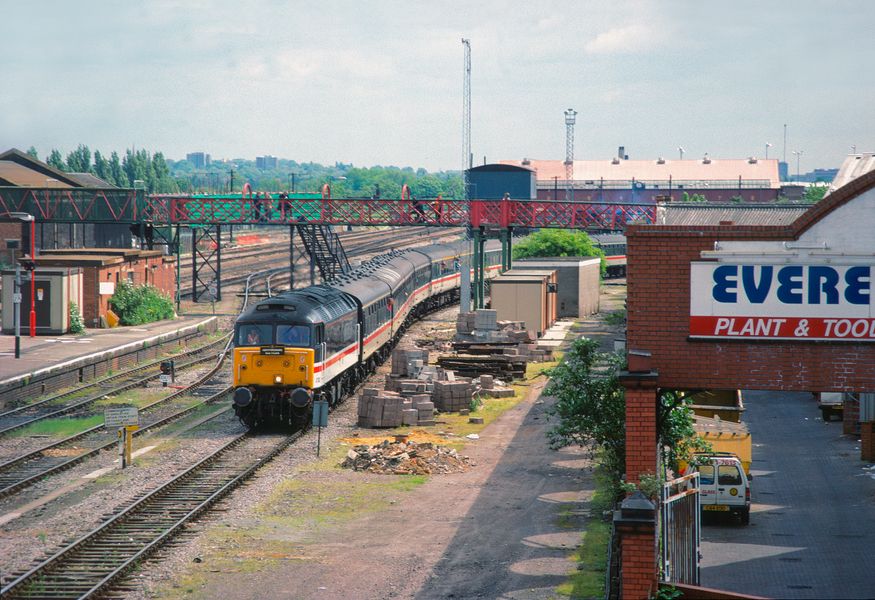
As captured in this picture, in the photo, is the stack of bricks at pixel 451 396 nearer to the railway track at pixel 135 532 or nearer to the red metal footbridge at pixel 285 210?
the railway track at pixel 135 532

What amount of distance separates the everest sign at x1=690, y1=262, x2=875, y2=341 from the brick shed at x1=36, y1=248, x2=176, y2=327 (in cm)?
4236

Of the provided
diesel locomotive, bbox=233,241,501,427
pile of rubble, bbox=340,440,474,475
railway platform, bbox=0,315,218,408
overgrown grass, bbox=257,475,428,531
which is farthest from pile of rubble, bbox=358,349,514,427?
railway platform, bbox=0,315,218,408

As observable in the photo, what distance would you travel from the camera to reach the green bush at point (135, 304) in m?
58.2

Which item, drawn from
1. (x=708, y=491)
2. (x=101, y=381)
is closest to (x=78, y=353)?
(x=101, y=381)

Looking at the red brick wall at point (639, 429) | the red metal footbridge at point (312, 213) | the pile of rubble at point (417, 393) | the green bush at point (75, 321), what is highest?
the red metal footbridge at point (312, 213)

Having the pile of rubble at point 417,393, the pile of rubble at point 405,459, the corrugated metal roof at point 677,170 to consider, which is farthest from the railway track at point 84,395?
the corrugated metal roof at point 677,170

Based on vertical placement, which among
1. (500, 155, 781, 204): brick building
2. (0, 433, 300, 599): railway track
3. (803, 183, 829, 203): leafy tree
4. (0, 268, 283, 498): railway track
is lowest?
(0, 433, 300, 599): railway track

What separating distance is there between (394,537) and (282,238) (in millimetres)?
119607

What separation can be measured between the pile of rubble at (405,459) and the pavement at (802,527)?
21.9ft

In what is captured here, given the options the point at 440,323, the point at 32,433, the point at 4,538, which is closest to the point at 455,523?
the point at 4,538

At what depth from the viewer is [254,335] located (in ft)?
104

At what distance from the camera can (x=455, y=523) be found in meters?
23.4

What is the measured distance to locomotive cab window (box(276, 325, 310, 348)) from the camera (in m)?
31.5

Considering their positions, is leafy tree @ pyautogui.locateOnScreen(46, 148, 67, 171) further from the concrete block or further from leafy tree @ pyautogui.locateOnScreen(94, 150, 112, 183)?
the concrete block
